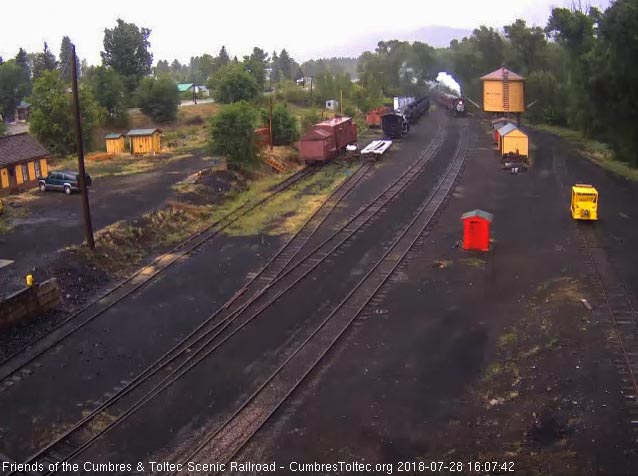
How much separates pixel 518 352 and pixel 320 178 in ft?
75.5

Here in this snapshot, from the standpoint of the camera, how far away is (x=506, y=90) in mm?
52875

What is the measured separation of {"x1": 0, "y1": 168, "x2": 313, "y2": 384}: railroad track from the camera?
14.4m

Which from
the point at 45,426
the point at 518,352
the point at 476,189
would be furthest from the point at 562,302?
the point at 476,189

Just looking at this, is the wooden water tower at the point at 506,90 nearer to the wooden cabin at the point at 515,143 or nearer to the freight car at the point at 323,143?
the wooden cabin at the point at 515,143

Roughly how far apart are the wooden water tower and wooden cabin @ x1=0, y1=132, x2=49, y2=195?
1426 inches

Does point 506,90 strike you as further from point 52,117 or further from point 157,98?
point 52,117

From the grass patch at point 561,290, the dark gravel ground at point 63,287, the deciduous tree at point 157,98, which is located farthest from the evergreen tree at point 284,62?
the grass patch at point 561,290

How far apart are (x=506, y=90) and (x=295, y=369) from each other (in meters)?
45.1

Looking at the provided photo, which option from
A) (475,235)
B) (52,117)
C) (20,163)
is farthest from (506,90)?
(20,163)

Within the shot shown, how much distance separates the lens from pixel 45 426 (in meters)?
12.0

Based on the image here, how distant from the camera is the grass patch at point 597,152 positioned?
35.4 m

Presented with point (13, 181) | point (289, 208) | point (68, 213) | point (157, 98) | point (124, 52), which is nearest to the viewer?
point (68, 213)

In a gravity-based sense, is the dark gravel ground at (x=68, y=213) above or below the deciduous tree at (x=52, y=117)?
below

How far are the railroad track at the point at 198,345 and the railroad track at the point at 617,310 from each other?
27.9ft
